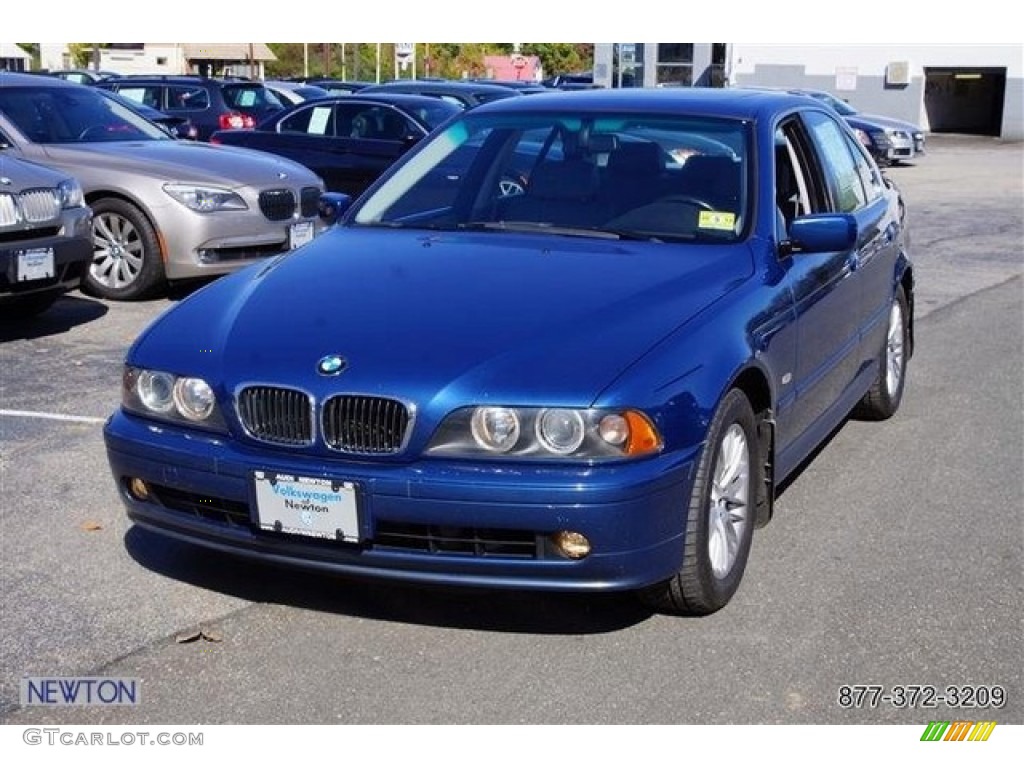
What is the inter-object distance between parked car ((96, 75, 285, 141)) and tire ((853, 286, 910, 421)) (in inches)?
567

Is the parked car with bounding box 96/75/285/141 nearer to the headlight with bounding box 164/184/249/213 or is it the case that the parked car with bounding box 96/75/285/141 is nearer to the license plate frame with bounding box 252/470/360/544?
the headlight with bounding box 164/184/249/213

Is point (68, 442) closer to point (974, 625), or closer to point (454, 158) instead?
point (454, 158)

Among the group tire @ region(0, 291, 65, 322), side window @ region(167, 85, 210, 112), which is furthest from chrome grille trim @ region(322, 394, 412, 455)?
side window @ region(167, 85, 210, 112)

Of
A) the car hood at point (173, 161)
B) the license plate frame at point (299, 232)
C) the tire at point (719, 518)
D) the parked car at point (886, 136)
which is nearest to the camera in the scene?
the tire at point (719, 518)

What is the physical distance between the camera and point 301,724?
3.59 m

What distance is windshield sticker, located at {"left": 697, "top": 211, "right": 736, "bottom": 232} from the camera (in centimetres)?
492

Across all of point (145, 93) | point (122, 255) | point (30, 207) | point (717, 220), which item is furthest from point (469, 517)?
point (145, 93)

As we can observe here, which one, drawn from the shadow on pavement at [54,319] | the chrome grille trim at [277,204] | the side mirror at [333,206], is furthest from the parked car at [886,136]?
the side mirror at [333,206]

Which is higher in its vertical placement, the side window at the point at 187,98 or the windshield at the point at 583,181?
the windshield at the point at 583,181

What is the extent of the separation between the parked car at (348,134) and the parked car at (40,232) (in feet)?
17.9

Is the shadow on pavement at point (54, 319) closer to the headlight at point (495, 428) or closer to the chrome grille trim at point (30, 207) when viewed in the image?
the chrome grille trim at point (30, 207)

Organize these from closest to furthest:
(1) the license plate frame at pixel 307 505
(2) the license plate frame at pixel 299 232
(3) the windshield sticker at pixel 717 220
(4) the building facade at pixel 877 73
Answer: (1) the license plate frame at pixel 307 505 → (3) the windshield sticker at pixel 717 220 → (2) the license plate frame at pixel 299 232 → (4) the building facade at pixel 877 73

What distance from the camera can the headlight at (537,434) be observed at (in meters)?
3.72

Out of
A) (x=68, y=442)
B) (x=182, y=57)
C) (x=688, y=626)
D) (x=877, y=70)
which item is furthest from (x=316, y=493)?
(x=182, y=57)
